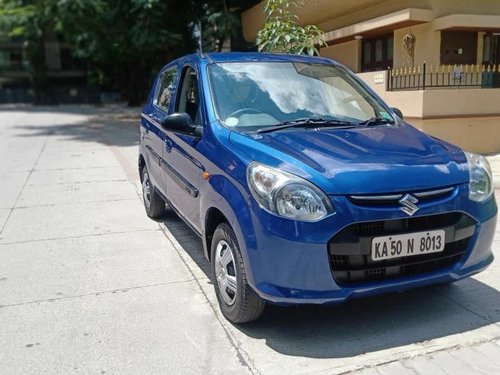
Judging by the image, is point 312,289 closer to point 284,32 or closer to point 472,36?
point 284,32

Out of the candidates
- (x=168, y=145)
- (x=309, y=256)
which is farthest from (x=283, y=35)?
(x=309, y=256)

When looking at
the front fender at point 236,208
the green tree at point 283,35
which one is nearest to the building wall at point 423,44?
the green tree at point 283,35

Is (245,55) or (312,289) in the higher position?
(245,55)

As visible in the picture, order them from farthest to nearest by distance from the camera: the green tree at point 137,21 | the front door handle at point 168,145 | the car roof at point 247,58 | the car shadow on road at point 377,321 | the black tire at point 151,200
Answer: the green tree at point 137,21, the black tire at point 151,200, the front door handle at point 168,145, the car roof at point 247,58, the car shadow on road at point 377,321

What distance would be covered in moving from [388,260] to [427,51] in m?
11.0

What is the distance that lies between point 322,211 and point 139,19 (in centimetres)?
1673

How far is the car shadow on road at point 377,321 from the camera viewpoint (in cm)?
318

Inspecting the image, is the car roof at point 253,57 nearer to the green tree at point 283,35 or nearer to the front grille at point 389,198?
the front grille at point 389,198

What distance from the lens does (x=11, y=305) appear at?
3.88 meters

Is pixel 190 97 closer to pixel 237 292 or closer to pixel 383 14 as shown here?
pixel 237 292

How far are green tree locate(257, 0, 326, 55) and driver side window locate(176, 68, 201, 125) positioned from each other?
3.78 metres

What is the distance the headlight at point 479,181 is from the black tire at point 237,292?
1548 millimetres

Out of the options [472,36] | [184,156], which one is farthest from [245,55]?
[472,36]

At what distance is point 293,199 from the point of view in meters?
2.92
